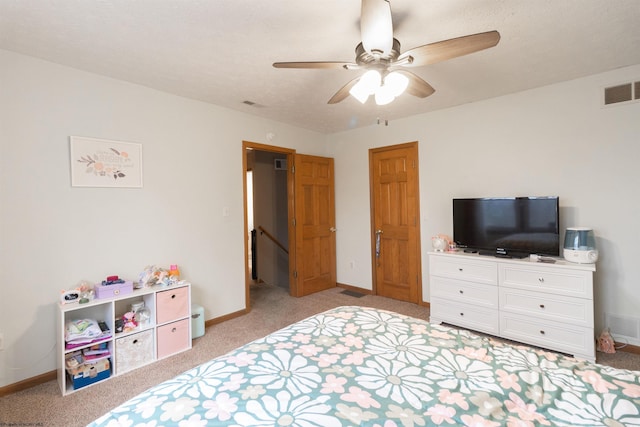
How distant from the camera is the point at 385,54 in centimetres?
165

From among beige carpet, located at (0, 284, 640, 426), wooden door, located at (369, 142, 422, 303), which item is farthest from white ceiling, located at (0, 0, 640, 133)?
beige carpet, located at (0, 284, 640, 426)

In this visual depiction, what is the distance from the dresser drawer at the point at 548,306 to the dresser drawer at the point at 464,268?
0.16 m

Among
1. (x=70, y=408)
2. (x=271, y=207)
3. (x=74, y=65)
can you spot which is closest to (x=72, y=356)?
(x=70, y=408)

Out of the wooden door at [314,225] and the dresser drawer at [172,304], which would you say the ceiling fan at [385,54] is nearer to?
the dresser drawer at [172,304]

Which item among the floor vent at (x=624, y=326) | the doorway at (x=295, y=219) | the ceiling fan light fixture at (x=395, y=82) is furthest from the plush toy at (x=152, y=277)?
the floor vent at (x=624, y=326)

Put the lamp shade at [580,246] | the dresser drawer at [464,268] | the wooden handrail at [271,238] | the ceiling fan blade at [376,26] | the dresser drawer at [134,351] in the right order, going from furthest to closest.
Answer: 1. the wooden handrail at [271,238]
2. the dresser drawer at [464,268]
3. the lamp shade at [580,246]
4. the dresser drawer at [134,351]
5. the ceiling fan blade at [376,26]

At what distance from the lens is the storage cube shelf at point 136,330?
2.21 metres

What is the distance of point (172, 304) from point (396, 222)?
286cm

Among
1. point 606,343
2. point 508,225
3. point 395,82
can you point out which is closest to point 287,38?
point 395,82

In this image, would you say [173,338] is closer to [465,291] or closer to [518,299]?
[465,291]

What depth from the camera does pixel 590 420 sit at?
937 mm

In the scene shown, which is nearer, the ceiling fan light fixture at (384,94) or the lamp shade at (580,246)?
the ceiling fan light fixture at (384,94)

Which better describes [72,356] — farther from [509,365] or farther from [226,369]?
[509,365]

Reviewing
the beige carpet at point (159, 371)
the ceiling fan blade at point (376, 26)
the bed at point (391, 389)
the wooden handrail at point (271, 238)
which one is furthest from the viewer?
the wooden handrail at point (271, 238)
